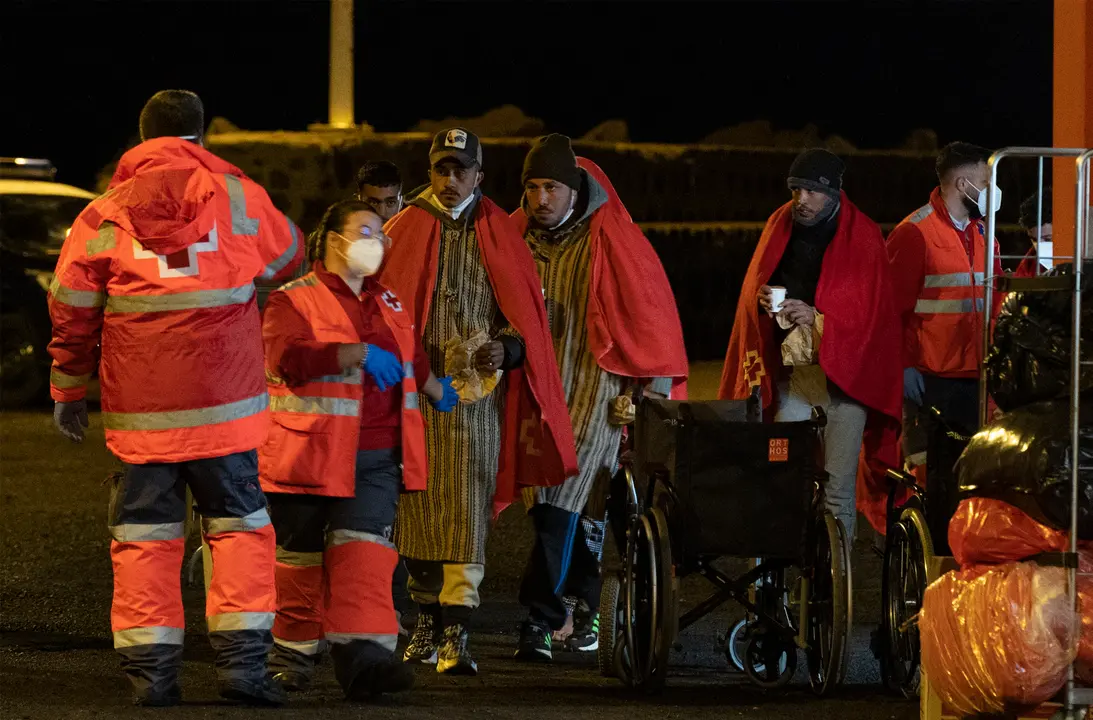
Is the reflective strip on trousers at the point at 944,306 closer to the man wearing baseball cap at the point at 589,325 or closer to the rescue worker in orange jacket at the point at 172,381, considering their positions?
the man wearing baseball cap at the point at 589,325

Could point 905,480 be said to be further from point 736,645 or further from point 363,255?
point 363,255

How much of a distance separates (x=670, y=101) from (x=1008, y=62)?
14.2 ft

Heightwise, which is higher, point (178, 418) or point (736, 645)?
point (178, 418)

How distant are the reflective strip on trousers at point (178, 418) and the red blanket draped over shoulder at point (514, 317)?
1.57 meters

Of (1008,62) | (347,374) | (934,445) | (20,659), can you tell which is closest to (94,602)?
(20,659)

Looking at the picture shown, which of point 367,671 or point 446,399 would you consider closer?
point 367,671

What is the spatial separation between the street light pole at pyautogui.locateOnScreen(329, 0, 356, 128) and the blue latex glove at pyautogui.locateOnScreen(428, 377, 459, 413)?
1223 centimetres

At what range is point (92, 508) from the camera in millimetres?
11883

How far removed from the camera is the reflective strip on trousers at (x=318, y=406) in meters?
6.65

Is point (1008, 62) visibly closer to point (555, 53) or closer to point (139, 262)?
point (555, 53)

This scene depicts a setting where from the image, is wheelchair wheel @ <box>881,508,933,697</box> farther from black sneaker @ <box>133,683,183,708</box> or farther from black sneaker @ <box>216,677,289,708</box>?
black sneaker @ <box>133,683,183,708</box>

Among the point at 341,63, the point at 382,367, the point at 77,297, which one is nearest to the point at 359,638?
the point at 382,367

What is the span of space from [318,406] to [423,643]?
148cm

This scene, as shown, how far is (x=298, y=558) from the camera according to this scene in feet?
22.3
